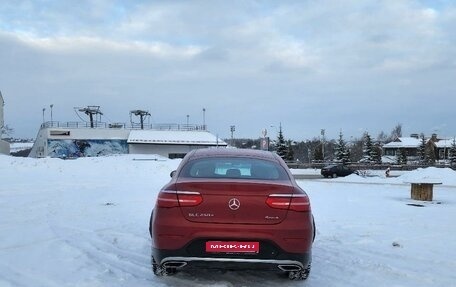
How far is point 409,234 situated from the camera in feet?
28.8

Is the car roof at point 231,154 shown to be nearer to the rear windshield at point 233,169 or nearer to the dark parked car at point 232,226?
the rear windshield at point 233,169

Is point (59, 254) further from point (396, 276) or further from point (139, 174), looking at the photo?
point (139, 174)

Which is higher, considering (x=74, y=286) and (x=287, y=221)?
(x=287, y=221)

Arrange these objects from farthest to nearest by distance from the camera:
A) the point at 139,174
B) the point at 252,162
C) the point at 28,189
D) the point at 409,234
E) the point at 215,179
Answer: the point at 139,174 < the point at 28,189 < the point at 409,234 < the point at 252,162 < the point at 215,179

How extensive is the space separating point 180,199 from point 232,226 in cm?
59

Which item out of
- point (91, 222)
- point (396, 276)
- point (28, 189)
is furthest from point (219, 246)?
point (28, 189)

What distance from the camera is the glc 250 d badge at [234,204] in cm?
473

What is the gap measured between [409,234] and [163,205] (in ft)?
18.7

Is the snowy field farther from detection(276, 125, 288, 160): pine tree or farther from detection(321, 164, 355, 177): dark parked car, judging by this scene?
detection(276, 125, 288, 160): pine tree

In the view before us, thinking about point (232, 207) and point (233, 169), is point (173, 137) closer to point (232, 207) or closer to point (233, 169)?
point (233, 169)

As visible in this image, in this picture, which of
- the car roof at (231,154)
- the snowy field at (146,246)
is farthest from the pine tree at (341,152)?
the car roof at (231,154)

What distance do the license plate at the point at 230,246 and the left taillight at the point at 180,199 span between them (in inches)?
17.0

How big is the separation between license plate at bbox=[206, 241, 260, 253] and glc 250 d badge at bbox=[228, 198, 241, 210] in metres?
0.34

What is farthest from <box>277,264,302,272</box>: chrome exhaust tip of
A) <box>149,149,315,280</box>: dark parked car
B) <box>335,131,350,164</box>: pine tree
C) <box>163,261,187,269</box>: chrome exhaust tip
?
<box>335,131,350,164</box>: pine tree
